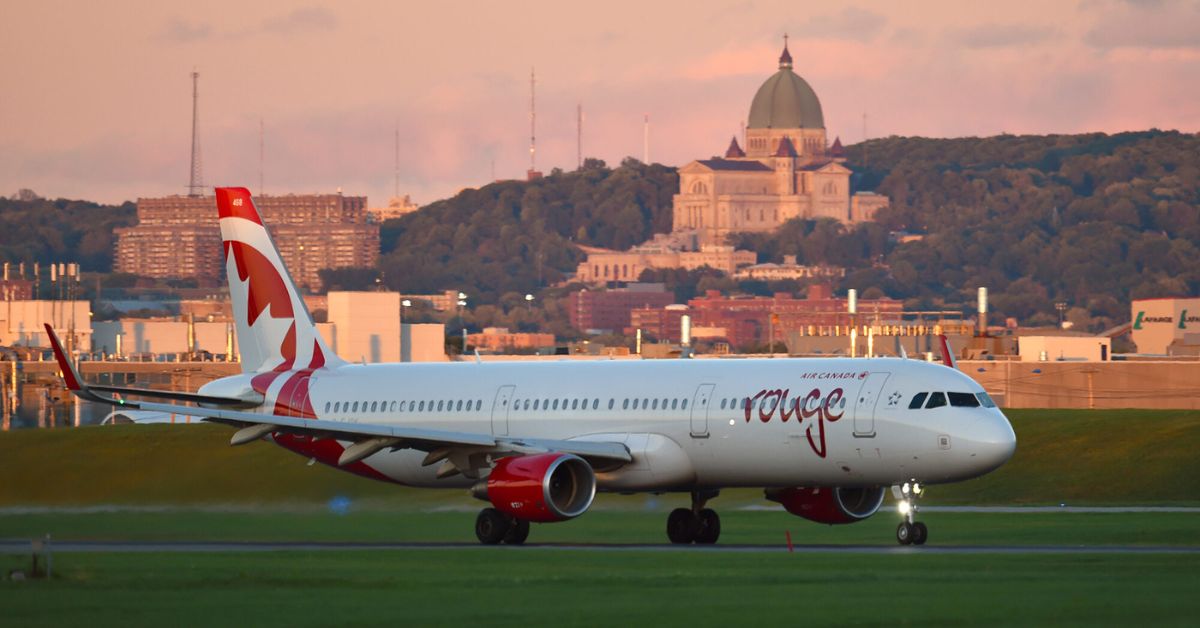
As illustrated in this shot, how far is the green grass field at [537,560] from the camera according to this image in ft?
106

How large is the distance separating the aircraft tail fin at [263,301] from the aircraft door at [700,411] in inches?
489

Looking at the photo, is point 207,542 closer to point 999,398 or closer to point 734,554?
point 734,554

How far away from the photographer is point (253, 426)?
5234cm

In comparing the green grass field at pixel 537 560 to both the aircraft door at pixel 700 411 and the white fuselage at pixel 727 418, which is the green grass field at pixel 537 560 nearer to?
the white fuselage at pixel 727 418

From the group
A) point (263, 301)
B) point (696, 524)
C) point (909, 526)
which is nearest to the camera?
point (909, 526)

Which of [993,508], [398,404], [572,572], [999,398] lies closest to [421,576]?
[572,572]

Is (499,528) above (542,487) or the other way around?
the other way around

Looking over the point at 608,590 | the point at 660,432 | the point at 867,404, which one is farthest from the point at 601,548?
the point at 608,590

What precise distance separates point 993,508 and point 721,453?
63.8 ft

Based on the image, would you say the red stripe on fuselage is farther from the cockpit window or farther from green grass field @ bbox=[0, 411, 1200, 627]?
the cockpit window

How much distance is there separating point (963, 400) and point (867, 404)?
6.01 ft

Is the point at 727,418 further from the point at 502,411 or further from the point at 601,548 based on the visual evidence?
the point at 502,411

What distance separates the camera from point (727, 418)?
49.4 meters

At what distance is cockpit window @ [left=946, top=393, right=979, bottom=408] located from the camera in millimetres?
47312
